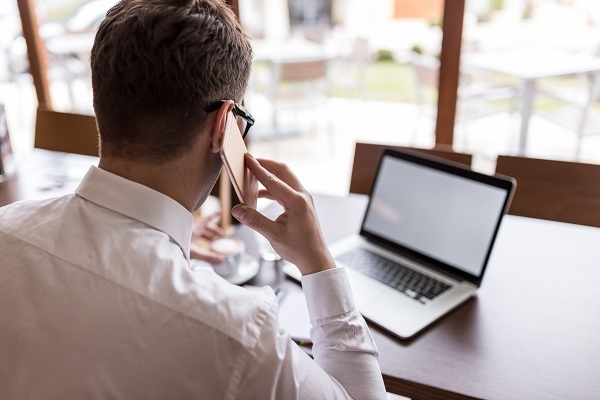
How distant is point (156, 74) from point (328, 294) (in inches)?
17.5

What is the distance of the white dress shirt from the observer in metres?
0.62

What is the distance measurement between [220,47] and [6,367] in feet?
1.66

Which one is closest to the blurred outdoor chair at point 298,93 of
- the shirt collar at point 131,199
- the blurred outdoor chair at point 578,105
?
the blurred outdoor chair at point 578,105

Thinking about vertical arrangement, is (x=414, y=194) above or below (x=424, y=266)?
above

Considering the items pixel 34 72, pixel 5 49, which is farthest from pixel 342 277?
pixel 5 49

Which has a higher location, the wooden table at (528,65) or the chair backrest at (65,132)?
the wooden table at (528,65)

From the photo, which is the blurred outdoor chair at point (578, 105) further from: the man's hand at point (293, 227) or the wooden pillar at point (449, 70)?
the man's hand at point (293, 227)

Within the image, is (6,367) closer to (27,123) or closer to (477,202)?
(477,202)

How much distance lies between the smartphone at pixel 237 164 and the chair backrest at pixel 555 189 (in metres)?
1.00

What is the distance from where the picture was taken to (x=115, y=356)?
61 centimetres

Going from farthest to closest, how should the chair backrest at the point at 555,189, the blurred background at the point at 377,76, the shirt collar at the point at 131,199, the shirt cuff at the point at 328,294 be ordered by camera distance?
the blurred background at the point at 377,76 → the chair backrest at the point at 555,189 → the shirt cuff at the point at 328,294 → the shirt collar at the point at 131,199

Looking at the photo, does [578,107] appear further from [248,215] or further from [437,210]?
[248,215]

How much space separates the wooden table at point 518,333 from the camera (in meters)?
0.94

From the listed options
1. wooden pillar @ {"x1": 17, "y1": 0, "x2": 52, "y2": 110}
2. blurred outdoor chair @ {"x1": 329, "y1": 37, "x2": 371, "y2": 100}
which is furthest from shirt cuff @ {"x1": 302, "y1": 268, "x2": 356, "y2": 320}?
blurred outdoor chair @ {"x1": 329, "y1": 37, "x2": 371, "y2": 100}
